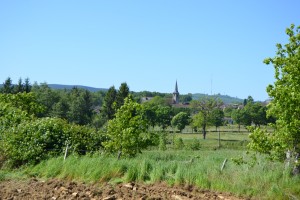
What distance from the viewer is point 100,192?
786 cm

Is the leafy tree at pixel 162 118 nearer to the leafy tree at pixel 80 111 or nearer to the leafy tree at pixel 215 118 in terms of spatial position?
the leafy tree at pixel 215 118

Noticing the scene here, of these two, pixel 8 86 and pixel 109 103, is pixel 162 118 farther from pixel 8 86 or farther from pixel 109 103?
pixel 8 86

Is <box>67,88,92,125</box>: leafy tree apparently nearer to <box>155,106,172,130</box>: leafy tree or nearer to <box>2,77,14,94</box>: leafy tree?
<box>2,77,14,94</box>: leafy tree

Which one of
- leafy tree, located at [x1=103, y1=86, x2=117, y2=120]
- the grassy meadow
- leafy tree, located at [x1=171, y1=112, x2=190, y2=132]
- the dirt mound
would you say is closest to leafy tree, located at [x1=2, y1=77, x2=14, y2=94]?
leafy tree, located at [x1=103, y1=86, x2=117, y2=120]

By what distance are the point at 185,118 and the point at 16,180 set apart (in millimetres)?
72825

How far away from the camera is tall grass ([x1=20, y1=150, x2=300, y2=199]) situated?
783 centimetres

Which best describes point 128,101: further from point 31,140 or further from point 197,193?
point 197,193

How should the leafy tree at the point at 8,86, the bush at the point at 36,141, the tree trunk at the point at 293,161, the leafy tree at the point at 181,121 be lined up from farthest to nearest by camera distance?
1. the leafy tree at the point at 181,121
2. the leafy tree at the point at 8,86
3. the bush at the point at 36,141
4. the tree trunk at the point at 293,161

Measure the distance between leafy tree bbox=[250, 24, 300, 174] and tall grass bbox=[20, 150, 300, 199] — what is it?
62 centimetres

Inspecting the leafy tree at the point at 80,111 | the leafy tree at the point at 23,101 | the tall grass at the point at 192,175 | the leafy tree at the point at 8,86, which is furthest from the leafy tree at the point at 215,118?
the tall grass at the point at 192,175

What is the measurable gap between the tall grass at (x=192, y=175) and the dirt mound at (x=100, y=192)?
0.42m

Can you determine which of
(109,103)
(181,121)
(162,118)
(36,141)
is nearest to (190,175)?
(36,141)

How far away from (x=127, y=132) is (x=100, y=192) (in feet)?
22.1

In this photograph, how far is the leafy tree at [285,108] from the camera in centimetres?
865
